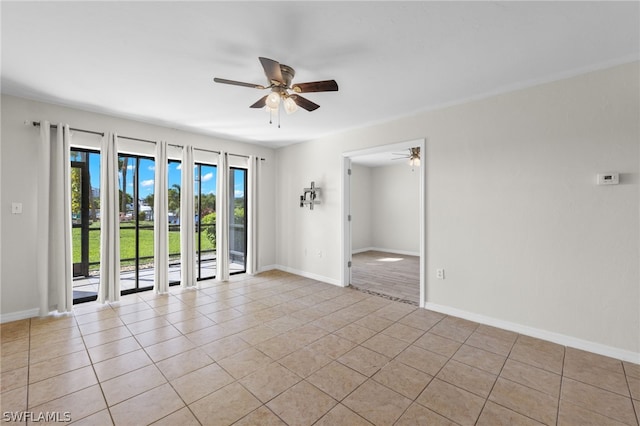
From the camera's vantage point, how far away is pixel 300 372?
2311mm

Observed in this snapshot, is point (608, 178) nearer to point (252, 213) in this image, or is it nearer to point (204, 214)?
point (252, 213)

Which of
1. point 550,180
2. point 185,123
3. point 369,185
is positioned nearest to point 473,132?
point 550,180

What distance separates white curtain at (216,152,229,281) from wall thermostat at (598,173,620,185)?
4909mm

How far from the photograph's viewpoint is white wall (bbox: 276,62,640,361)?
2.50 m

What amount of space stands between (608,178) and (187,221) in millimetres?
5156

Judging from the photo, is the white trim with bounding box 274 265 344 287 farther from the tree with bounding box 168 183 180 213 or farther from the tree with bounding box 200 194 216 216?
the tree with bounding box 168 183 180 213

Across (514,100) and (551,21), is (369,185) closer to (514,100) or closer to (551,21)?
(514,100)

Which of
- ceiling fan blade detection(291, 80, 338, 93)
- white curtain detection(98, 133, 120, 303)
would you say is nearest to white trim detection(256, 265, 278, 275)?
white curtain detection(98, 133, 120, 303)

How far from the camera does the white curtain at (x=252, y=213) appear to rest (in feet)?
17.9

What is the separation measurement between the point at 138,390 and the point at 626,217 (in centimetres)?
426

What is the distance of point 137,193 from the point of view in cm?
435

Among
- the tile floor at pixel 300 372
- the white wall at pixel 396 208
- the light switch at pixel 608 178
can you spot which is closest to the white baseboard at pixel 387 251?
the white wall at pixel 396 208
